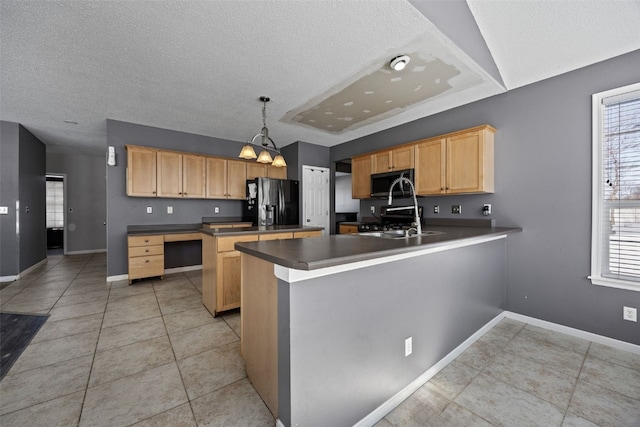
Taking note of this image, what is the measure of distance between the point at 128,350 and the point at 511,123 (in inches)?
170

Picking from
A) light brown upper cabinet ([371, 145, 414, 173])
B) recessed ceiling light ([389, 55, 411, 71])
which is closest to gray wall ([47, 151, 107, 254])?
light brown upper cabinet ([371, 145, 414, 173])

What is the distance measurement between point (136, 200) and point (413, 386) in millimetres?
4739

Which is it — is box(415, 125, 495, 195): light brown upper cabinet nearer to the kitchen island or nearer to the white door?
the kitchen island

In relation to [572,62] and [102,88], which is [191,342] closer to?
[102,88]

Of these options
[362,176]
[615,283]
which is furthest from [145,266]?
[615,283]

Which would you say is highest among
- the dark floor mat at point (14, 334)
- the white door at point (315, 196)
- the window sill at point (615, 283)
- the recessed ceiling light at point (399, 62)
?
the recessed ceiling light at point (399, 62)

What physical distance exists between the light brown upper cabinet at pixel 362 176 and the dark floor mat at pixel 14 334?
4.15m

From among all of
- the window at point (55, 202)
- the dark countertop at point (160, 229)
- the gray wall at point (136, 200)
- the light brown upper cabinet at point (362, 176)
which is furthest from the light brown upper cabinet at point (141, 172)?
the window at point (55, 202)

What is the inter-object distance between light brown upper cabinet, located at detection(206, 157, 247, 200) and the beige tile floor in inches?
101

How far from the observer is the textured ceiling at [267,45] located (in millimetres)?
1761

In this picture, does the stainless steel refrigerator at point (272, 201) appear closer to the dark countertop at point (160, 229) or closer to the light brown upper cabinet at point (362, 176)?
the dark countertop at point (160, 229)

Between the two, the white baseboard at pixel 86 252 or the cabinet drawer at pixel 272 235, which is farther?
the white baseboard at pixel 86 252

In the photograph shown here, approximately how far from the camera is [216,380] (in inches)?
66.7

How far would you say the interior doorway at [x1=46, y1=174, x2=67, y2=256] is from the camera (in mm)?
6590
